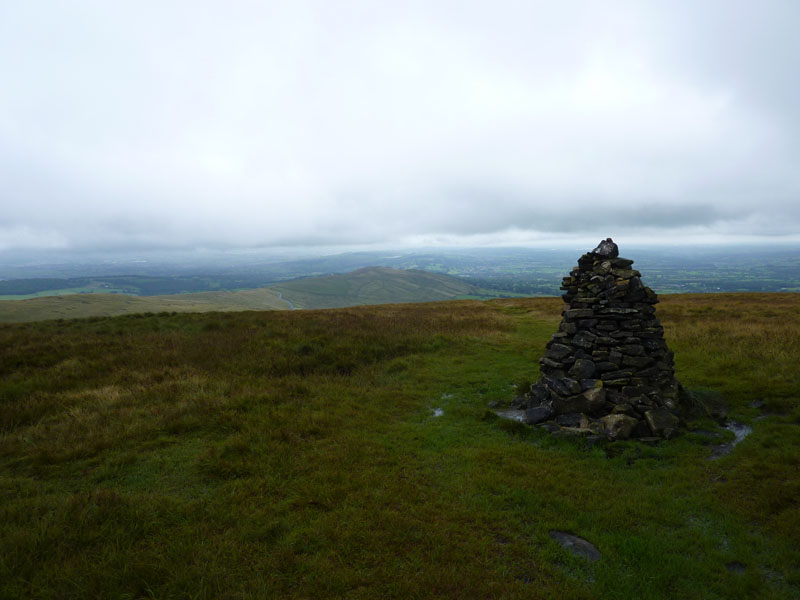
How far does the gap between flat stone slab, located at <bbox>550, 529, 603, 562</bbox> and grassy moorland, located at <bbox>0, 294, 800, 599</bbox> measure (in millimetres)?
146

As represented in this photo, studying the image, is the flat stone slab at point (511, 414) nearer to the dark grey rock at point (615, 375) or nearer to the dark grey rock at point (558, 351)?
the dark grey rock at point (558, 351)

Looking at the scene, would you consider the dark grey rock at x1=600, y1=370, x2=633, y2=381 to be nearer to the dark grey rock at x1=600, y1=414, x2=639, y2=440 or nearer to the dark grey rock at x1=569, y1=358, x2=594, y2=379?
the dark grey rock at x1=569, y1=358, x2=594, y2=379

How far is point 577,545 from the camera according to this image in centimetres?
693

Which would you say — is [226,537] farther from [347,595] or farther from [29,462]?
[29,462]

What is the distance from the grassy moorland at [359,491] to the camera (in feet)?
19.5

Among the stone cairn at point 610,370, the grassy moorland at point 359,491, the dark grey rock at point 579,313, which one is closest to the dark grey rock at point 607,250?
the stone cairn at point 610,370

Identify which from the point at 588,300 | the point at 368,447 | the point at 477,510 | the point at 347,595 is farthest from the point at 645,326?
the point at 347,595

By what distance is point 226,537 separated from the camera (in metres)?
6.73

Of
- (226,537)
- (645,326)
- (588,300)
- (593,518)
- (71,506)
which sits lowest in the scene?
(593,518)

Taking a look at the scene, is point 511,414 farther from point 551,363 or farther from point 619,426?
point 619,426

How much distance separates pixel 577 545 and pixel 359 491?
14.7 ft

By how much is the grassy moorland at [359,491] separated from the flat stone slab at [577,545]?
0.15 metres

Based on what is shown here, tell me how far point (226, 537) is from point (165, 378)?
11209mm

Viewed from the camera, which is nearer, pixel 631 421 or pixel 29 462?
pixel 29 462
